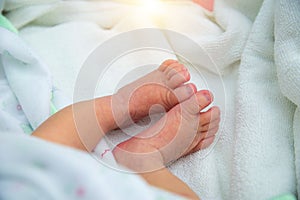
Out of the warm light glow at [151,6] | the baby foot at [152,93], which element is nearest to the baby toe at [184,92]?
the baby foot at [152,93]

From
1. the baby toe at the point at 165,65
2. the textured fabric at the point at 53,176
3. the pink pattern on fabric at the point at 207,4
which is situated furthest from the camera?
the pink pattern on fabric at the point at 207,4

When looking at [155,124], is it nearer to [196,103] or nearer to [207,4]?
[196,103]

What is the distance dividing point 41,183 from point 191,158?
0.42 m

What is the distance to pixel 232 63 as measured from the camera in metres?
1.00

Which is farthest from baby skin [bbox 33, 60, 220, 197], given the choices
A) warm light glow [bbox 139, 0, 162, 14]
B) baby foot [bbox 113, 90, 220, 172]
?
warm light glow [bbox 139, 0, 162, 14]

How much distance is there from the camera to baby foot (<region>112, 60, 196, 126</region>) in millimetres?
879

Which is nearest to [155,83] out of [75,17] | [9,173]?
[75,17]

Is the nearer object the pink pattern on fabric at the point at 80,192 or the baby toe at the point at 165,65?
the pink pattern on fabric at the point at 80,192

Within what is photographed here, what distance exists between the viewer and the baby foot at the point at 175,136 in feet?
2.69

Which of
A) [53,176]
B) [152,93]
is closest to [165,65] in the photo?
[152,93]

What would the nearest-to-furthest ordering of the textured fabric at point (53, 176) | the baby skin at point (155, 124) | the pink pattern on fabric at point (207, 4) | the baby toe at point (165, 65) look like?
1. the textured fabric at point (53, 176)
2. the baby skin at point (155, 124)
3. the baby toe at point (165, 65)
4. the pink pattern on fabric at point (207, 4)

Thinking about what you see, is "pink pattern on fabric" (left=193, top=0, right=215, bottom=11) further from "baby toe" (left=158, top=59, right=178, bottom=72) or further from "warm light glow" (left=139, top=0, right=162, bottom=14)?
"baby toe" (left=158, top=59, right=178, bottom=72)

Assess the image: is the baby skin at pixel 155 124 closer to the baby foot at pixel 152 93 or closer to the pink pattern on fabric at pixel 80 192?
the baby foot at pixel 152 93

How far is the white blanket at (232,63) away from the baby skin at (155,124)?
4 centimetres
